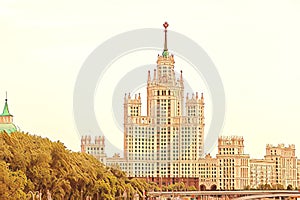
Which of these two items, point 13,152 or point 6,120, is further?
point 6,120

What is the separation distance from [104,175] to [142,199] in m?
21.1

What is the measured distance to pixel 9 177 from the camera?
61.2 metres

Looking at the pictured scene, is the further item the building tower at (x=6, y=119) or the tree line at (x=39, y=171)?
the building tower at (x=6, y=119)

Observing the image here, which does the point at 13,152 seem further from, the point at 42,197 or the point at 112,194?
the point at 112,194

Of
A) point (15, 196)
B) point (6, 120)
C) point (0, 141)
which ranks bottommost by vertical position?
point (15, 196)

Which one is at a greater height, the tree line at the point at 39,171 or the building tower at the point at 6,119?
the building tower at the point at 6,119

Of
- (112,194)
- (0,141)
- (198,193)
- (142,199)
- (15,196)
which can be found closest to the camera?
(15,196)

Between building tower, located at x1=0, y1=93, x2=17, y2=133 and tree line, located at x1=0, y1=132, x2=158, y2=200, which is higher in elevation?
building tower, located at x1=0, y1=93, x2=17, y2=133

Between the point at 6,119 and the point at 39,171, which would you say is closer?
the point at 39,171

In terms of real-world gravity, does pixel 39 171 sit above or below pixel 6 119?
below

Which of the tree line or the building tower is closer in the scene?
the tree line

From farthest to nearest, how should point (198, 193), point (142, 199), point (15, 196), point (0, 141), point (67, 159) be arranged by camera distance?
point (198, 193) → point (142, 199) → point (67, 159) → point (0, 141) → point (15, 196)

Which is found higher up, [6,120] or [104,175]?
[6,120]

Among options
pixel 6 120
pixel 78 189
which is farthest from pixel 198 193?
pixel 78 189
